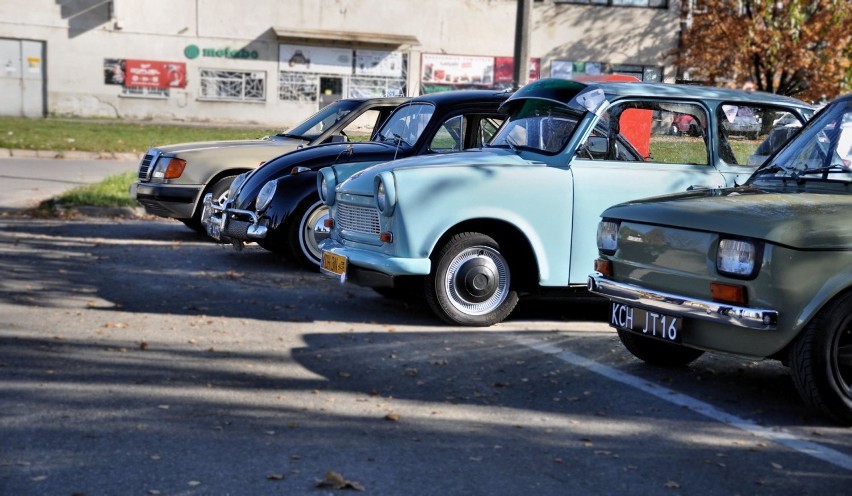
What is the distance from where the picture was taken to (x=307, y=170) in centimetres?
1027

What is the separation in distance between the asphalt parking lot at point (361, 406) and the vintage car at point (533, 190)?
382mm

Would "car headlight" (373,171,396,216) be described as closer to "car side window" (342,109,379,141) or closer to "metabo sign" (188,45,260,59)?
"car side window" (342,109,379,141)

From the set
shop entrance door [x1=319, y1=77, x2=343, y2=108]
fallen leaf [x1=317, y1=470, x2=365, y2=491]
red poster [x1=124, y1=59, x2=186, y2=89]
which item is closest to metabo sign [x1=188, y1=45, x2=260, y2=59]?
red poster [x1=124, y1=59, x2=186, y2=89]

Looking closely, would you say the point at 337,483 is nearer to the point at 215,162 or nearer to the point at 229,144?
the point at 215,162

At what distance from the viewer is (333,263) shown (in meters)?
8.31

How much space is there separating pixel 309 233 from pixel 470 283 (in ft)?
8.77

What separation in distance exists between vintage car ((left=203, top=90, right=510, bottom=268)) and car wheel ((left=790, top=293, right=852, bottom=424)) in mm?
4515

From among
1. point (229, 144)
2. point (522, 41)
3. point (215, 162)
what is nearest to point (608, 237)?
point (215, 162)

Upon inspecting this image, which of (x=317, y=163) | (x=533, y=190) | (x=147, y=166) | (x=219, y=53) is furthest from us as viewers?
(x=219, y=53)

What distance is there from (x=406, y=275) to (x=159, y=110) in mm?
32274

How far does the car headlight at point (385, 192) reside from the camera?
7816 mm

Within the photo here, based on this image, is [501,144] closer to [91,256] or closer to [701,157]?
[701,157]

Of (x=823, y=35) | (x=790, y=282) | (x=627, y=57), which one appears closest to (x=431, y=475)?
(x=790, y=282)

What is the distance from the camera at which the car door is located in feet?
26.7
